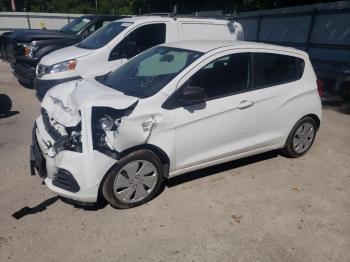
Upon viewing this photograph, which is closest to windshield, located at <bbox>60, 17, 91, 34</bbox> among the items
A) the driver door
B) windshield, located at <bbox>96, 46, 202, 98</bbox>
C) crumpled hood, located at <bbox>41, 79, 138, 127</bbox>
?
windshield, located at <bbox>96, 46, 202, 98</bbox>

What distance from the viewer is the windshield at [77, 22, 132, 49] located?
24.1 ft

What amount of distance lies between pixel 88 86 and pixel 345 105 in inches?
271


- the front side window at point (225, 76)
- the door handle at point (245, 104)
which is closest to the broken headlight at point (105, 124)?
the front side window at point (225, 76)

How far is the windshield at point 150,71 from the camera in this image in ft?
12.8

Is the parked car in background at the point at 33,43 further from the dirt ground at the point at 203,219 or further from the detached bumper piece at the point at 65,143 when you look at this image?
the detached bumper piece at the point at 65,143

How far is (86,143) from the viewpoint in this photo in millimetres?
3334

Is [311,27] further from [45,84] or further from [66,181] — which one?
[66,181]

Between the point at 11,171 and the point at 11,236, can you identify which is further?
the point at 11,171

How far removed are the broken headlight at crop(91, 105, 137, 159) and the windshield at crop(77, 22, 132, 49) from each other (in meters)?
4.10

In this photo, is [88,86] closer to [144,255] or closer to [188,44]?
[188,44]

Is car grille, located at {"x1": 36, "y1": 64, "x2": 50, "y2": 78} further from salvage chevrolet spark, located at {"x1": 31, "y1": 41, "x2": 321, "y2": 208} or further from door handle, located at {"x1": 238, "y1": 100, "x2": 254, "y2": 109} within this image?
door handle, located at {"x1": 238, "y1": 100, "x2": 254, "y2": 109}

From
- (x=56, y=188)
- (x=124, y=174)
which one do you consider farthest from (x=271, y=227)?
(x=56, y=188)

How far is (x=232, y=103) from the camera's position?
410 cm

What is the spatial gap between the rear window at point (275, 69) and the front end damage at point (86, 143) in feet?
5.19
